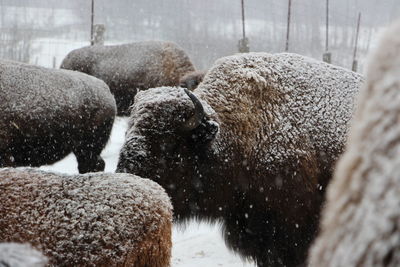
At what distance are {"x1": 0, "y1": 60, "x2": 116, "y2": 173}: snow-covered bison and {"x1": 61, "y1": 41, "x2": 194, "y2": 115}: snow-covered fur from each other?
2.26 metres

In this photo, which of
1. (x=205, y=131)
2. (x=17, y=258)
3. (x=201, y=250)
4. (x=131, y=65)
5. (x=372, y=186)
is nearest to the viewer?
(x=372, y=186)

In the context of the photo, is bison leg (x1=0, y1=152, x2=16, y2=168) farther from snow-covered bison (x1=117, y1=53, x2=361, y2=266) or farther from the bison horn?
the bison horn

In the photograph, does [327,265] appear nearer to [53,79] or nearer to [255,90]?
[255,90]

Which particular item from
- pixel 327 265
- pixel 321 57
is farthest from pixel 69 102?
pixel 321 57

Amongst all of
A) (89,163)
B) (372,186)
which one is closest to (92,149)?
(89,163)

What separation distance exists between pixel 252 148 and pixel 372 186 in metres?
2.64

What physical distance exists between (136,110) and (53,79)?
9.76 ft

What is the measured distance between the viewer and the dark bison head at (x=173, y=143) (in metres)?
2.93

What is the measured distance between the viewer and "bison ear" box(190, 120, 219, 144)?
9.84ft

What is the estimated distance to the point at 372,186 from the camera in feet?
1.63

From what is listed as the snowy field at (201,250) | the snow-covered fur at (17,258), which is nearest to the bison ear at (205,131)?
the snowy field at (201,250)

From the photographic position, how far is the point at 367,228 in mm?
489

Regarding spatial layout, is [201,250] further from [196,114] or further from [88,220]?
[88,220]

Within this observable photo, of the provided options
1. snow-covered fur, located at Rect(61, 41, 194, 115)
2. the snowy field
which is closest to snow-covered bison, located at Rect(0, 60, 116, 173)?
the snowy field
